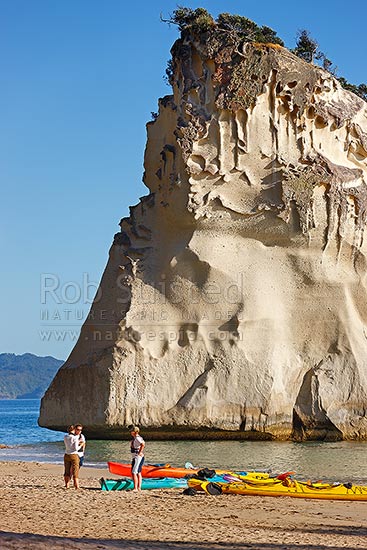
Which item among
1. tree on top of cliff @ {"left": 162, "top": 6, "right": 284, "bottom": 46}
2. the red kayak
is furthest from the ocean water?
tree on top of cliff @ {"left": 162, "top": 6, "right": 284, "bottom": 46}

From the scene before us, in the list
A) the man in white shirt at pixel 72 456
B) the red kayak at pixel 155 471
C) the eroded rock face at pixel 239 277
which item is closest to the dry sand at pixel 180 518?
the man in white shirt at pixel 72 456

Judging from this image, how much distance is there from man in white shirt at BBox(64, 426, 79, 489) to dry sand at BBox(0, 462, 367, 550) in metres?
0.24

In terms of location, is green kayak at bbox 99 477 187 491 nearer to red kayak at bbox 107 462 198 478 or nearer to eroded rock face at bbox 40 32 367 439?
red kayak at bbox 107 462 198 478

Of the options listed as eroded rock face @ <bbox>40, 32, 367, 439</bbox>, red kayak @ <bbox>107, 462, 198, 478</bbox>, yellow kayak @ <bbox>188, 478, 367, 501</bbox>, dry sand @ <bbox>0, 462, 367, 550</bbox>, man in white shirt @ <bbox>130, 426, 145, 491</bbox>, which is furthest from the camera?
eroded rock face @ <bbox>40, 32, 367, 439</bbox>

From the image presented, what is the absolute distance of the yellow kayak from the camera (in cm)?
1553

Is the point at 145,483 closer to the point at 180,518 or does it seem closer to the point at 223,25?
the point at 180,518

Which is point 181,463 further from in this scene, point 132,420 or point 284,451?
point 132,420

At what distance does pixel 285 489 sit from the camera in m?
15.7

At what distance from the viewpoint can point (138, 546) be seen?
6.26 metres

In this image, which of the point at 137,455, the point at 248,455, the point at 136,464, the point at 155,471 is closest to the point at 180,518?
the point at 137,455

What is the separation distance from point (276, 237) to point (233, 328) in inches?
123

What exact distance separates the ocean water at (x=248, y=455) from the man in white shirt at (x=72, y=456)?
5161mm

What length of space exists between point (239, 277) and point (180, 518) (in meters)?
16.6

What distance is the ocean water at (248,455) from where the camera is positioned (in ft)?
67.5
